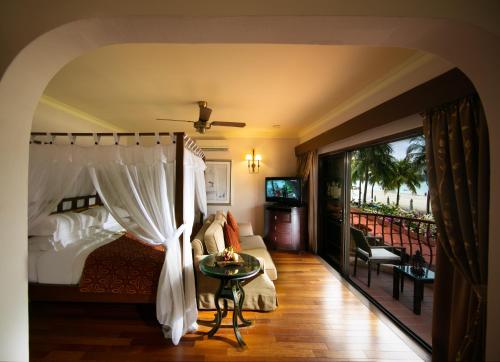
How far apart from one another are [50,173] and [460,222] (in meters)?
3.45

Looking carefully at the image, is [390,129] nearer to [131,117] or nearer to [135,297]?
[135,297]

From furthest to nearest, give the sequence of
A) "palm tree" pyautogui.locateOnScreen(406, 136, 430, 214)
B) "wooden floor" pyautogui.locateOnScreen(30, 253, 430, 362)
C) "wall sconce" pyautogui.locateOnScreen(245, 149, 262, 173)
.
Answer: "wall sconce" pyautogui.locateOnScreen(245, 149, 262, 173) → "palm tree" pyautogui.locateOnScreen(406, 136, 430, 214) → "wooden floor" pyautogui.locateOnScreen(30, 253, 430, 362)

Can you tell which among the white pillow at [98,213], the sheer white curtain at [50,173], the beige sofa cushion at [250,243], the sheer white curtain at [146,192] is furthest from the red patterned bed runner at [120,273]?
the beige sofa cushion at [250,243]

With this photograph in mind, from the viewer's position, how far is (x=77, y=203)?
3.11 m

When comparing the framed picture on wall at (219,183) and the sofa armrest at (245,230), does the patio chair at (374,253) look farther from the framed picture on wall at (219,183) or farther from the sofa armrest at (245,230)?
the framed picture on wall at (219,183)

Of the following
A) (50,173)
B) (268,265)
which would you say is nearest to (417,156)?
(268,265)

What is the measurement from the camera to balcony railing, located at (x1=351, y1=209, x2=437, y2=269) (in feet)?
9.45

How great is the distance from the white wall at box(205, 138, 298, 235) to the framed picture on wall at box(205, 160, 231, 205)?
0.10 meters

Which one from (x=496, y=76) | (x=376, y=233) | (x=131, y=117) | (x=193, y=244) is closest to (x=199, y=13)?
(x=496, y=76)

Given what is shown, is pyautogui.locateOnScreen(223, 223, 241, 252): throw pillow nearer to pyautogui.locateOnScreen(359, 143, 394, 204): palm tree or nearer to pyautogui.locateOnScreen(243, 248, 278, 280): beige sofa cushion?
pyautogui.locateOnScreen(243, 248, 278, 280): beige sofa cushion

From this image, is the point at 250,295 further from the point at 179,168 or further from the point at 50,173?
the point at 50,173

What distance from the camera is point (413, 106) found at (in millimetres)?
1694

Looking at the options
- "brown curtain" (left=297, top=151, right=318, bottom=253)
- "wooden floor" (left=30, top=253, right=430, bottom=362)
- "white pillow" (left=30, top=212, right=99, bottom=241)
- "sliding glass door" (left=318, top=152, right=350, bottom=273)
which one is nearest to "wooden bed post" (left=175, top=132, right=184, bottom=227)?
"wooden floor" (left=30, top=253, right=430, bottom=362)

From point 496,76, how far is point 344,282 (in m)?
2.94
